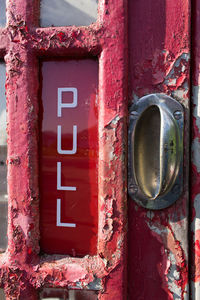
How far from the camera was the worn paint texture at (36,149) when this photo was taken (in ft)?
1.93

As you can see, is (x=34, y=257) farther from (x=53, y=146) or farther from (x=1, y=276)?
(x=53, y=146)

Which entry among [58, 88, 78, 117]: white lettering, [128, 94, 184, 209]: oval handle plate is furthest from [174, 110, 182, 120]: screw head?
[58, 88, 78, 117]: white lettering

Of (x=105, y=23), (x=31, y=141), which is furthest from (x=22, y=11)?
(x=31, y=141)

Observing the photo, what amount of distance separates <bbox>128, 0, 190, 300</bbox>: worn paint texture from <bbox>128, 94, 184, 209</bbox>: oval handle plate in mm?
16

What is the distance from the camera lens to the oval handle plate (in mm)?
564

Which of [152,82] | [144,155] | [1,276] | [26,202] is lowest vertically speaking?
[1,276]

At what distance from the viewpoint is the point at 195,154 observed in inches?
22.5

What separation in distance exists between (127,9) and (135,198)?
426 mm

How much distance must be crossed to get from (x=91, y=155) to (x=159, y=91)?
21cm

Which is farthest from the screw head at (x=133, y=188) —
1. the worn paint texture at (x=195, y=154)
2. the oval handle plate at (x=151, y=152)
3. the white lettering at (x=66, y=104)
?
the white lettering at (x=66, y=104)

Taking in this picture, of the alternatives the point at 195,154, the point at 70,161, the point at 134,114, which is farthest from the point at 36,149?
the point at 195,154

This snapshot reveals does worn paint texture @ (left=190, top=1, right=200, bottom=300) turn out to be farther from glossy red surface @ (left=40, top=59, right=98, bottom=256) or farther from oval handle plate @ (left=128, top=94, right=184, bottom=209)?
glossy red surface @ (left=40, top=59, right=98, bottom=256)

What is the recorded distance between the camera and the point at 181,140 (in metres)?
0.57

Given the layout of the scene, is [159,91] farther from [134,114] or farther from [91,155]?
[91,155]
